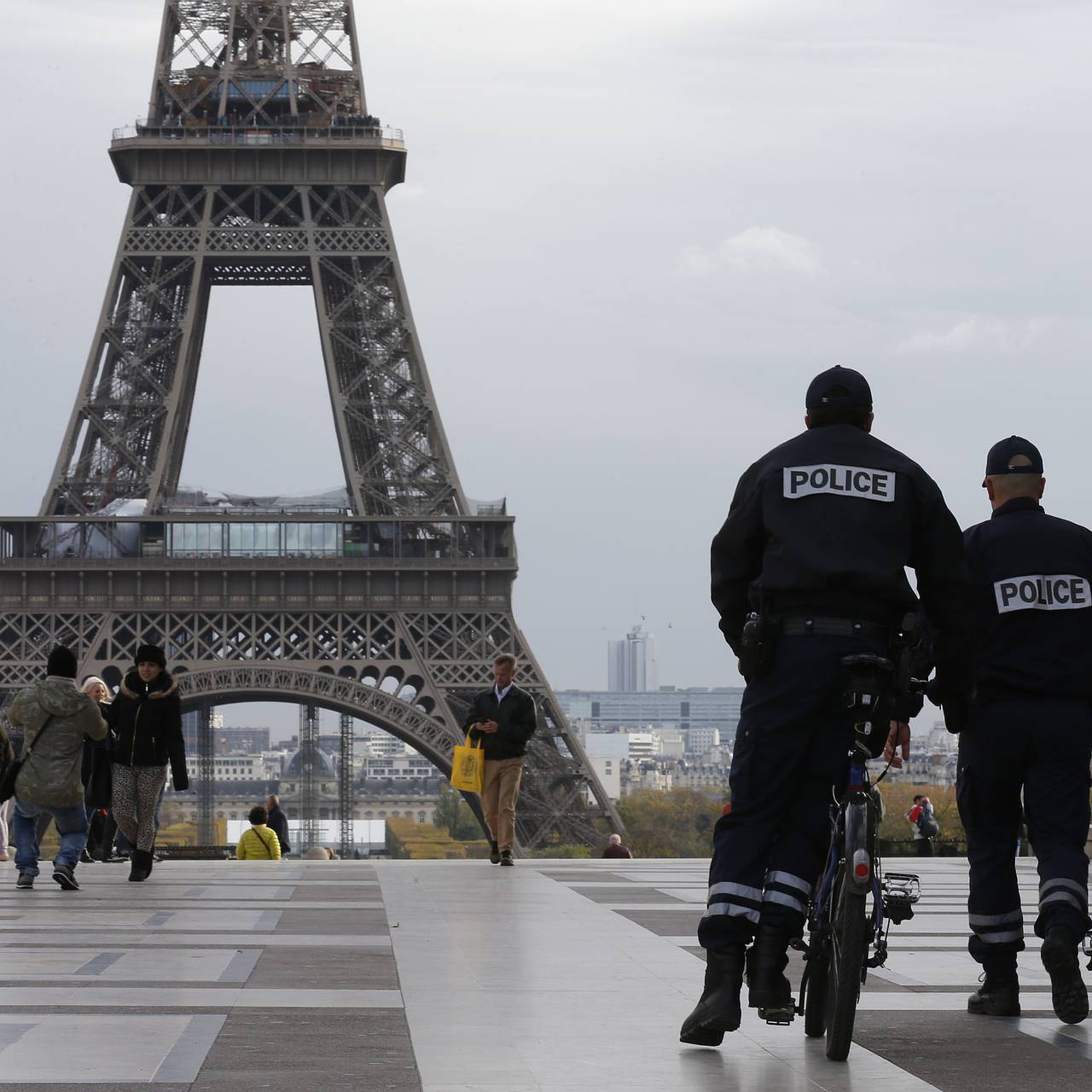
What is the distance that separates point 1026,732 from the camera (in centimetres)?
727

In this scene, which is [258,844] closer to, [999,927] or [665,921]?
[665,921]

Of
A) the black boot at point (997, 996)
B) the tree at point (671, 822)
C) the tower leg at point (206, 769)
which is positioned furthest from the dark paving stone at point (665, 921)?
the tree at point (671, 822)

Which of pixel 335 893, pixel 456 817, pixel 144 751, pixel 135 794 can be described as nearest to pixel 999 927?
pixel 335 893

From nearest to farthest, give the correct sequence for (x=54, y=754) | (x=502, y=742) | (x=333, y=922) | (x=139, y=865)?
(x=333, y=922) < (x=54, y=754) < (x=139, y=865) < (x=502, y=742)

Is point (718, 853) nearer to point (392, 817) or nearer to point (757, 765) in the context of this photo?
point (757, 765)

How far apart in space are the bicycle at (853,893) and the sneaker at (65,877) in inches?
328

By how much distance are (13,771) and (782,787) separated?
30.1ft

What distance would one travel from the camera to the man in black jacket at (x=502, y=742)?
17.1 meters

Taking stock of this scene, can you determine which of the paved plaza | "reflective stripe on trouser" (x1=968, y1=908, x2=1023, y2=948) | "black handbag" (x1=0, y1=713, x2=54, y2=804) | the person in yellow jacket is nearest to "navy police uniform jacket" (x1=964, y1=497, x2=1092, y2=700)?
"reflective stripe on trouser" (x1=968, y1=908, x2=1023, y2=948)

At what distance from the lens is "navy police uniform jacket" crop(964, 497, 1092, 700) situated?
732cm

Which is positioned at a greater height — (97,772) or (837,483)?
(837,483)

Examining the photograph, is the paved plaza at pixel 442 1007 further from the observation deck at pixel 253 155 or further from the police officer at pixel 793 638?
the observation deck at pixel 253 155

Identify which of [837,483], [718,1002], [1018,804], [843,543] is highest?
[837,483]

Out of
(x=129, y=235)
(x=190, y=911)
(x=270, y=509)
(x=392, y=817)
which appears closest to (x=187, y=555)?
(x=270, y=509)
